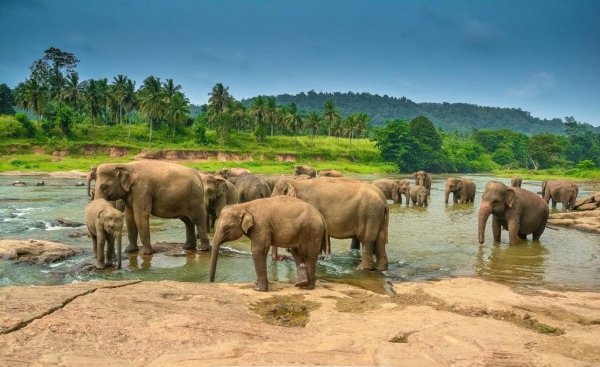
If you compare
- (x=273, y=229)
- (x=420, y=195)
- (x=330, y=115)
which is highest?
(x=330, y=115)

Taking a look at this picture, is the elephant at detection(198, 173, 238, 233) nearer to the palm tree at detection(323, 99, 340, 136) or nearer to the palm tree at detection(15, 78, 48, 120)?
the palm tree at detection(15, 78, 48, 120)

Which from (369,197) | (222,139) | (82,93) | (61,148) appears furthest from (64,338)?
(82,93)

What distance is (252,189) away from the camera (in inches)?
735

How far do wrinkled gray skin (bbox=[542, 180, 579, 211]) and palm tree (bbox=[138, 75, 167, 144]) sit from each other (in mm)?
67072

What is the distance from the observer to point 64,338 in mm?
4945

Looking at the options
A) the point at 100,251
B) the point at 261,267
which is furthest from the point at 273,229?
the point at 100,251

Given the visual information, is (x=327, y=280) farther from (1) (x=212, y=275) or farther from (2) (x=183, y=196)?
(2) (x=183, y=196)

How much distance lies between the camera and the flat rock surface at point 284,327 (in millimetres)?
4789

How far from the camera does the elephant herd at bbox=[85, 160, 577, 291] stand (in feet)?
28.4

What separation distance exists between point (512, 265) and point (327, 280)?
209 inches

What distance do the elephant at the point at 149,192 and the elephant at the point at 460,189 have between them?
2142cm

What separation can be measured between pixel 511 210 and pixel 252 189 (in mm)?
8896

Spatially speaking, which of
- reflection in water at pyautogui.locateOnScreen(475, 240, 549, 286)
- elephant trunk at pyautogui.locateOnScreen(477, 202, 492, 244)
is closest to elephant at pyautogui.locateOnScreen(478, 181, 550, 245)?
elephant trunk at pyautogui.locateOnScreen(477, 202, 492, 244)

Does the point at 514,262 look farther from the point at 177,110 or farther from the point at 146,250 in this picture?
the point at 177,110
